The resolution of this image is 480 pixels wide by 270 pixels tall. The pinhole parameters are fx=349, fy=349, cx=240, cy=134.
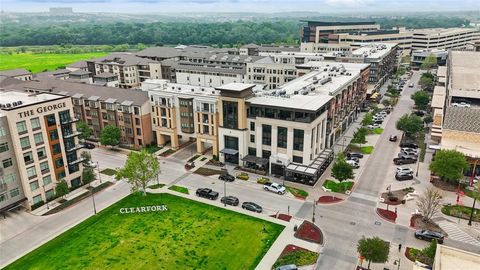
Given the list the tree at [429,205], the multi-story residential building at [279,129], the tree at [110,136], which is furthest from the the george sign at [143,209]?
the tree at [429,205]

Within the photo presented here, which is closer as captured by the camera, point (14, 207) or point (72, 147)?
point (14, 207)

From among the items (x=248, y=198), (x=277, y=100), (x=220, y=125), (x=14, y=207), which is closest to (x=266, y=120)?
(x=277, y=100)

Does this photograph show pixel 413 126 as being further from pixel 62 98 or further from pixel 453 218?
pixel 62 98

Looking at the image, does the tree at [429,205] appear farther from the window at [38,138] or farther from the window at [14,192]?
the window at [14,192]

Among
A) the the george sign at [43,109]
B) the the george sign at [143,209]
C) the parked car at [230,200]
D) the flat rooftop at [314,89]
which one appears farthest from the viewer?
the flat rooftop at [314,89]

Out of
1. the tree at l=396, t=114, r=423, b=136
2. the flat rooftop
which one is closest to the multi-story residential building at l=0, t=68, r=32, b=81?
the flat rooftop

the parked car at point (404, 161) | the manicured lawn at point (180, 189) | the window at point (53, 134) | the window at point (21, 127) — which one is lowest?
the manicured lawn at point (180, 189)
